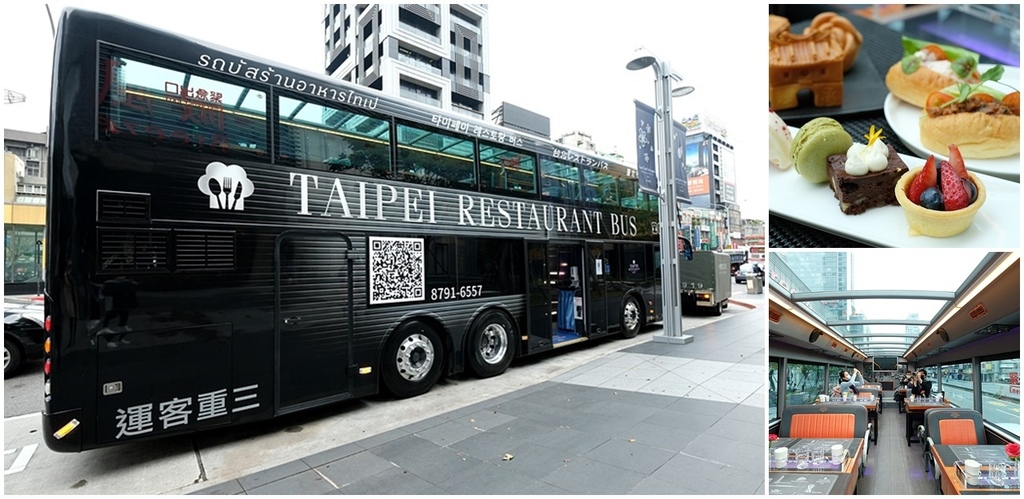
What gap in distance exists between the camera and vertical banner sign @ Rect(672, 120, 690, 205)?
9414 millimetres

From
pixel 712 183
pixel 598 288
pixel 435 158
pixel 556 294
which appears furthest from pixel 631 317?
pixel 712 183

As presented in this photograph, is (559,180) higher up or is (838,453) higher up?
(559,180)

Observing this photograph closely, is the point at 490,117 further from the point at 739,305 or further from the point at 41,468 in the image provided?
the point at 41,468

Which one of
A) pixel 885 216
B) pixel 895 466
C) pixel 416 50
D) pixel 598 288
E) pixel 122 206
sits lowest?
pixel 895 466

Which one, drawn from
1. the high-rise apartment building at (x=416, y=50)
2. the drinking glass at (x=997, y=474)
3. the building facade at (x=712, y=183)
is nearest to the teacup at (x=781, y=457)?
the drinking glass at (x=997, y=474)

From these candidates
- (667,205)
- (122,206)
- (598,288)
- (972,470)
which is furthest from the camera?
(667,205)

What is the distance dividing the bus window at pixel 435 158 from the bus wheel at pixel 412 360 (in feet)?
5.68

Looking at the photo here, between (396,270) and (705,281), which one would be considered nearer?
(396,270)

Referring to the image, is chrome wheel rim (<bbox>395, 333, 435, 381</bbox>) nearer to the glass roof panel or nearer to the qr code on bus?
the qr code on bus

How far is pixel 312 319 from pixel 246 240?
0.95 metres

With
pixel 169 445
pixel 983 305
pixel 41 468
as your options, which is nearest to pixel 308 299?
pixel 169 445

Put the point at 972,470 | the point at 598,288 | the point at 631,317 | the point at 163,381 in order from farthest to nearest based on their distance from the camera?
the point at 631,317 < the point at 598,288 < the point at 163,381 < the point at 972,470

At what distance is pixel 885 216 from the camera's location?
2125 mm

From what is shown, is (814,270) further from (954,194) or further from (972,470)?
(972,470)
